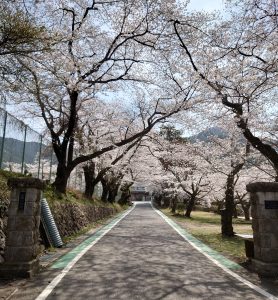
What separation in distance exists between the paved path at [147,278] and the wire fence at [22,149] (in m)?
5.84

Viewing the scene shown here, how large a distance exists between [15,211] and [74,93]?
935cm

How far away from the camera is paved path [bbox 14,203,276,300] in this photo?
248 inches

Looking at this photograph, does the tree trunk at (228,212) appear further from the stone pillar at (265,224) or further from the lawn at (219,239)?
the stone pillar at (265,224)

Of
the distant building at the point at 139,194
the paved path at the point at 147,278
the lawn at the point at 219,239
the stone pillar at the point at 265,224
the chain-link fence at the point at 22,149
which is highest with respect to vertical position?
the distant building at the point at 139,194

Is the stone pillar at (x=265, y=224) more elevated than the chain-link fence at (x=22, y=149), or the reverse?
the chain-link fence at (x=22, y=149)

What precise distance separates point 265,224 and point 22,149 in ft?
37.9

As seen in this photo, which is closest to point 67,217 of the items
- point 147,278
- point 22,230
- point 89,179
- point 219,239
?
point 219,239

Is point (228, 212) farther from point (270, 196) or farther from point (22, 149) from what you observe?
point (22, 149)

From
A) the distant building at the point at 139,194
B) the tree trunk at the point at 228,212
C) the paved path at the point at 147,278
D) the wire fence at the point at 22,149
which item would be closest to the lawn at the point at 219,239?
the tree trunk at the point at 228,212

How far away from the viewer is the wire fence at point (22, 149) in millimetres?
14102

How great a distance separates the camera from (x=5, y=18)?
241 inches

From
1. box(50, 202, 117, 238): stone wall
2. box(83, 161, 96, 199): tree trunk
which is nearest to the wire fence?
box(50, 202, 117, 238): stone wall

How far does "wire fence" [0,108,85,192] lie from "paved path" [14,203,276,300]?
5842 mm

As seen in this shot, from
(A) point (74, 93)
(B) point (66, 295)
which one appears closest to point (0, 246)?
(B) point (66, 295)
